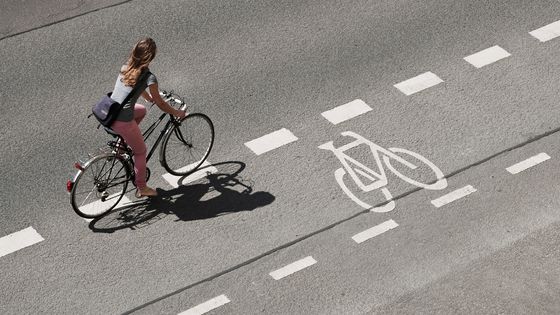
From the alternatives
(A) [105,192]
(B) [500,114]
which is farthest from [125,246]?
(B) [500,114]

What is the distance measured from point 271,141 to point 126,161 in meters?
2.00

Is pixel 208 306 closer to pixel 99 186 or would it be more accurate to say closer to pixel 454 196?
pixel 99 186

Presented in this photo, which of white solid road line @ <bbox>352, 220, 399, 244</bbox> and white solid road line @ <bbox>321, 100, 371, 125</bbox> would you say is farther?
white solid road line @ <bbox>321, 100, 371, 125</bbox>

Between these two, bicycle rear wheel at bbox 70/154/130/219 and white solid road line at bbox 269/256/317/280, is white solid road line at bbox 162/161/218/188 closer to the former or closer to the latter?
bicycle rear wheel at bbox 70/154/130/219

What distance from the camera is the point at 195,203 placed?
12.4 meters

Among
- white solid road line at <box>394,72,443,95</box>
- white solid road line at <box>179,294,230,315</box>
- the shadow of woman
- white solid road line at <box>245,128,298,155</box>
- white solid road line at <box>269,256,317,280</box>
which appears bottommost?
white solid road line at <box>269,256,317,280</box>

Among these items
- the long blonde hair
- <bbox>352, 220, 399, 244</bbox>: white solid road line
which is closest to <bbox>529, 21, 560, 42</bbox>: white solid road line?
<bbox>352, 220, 399, 244</bbox>: white solid road line

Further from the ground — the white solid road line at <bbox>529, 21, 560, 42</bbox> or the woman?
the woman

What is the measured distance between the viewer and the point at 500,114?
541 inches

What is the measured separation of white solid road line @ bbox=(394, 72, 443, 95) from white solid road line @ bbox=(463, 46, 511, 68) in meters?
0.68

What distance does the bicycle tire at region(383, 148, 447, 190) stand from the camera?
12.6 m

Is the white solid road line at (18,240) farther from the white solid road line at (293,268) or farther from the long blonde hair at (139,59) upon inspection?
the white solid road line at (293,268)

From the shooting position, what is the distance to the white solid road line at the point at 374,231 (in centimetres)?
1180

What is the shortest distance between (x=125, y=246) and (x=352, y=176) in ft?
9.10
